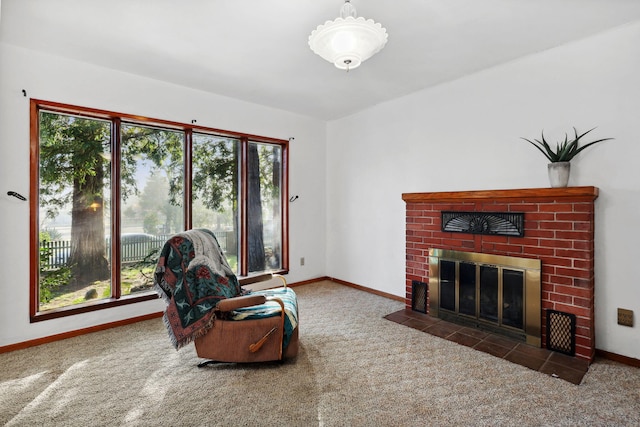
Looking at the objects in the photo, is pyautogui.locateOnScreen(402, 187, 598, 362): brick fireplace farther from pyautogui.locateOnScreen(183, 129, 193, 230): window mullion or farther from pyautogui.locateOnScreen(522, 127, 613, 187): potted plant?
pyautogui.locateOnScreen(183, 129, 193, 230): window mullion

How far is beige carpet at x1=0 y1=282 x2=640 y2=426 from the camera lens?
6.28ft

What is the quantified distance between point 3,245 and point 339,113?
161 inches

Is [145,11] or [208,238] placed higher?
[145,11]

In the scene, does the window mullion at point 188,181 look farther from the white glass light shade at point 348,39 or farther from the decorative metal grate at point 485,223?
the decorative metal grate at point 485,223

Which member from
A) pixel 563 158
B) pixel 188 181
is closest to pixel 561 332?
pixel 563 158

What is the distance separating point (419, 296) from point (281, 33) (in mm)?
3075

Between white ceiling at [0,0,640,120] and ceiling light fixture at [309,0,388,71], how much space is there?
472 millimetres

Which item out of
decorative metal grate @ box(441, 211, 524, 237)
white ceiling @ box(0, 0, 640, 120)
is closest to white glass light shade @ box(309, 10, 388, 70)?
white ceiling @ box(0, 0, 640, 120)

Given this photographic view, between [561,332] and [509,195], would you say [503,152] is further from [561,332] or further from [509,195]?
[561,332]

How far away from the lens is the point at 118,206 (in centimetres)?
342

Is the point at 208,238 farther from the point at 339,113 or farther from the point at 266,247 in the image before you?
the point at 339,113

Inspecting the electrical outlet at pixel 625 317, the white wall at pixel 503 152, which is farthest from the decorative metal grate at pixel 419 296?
the electrical outlet at pixel 625 317

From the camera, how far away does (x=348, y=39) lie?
189cm

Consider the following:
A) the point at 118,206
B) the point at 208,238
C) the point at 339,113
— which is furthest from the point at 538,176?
the point at 118,206
